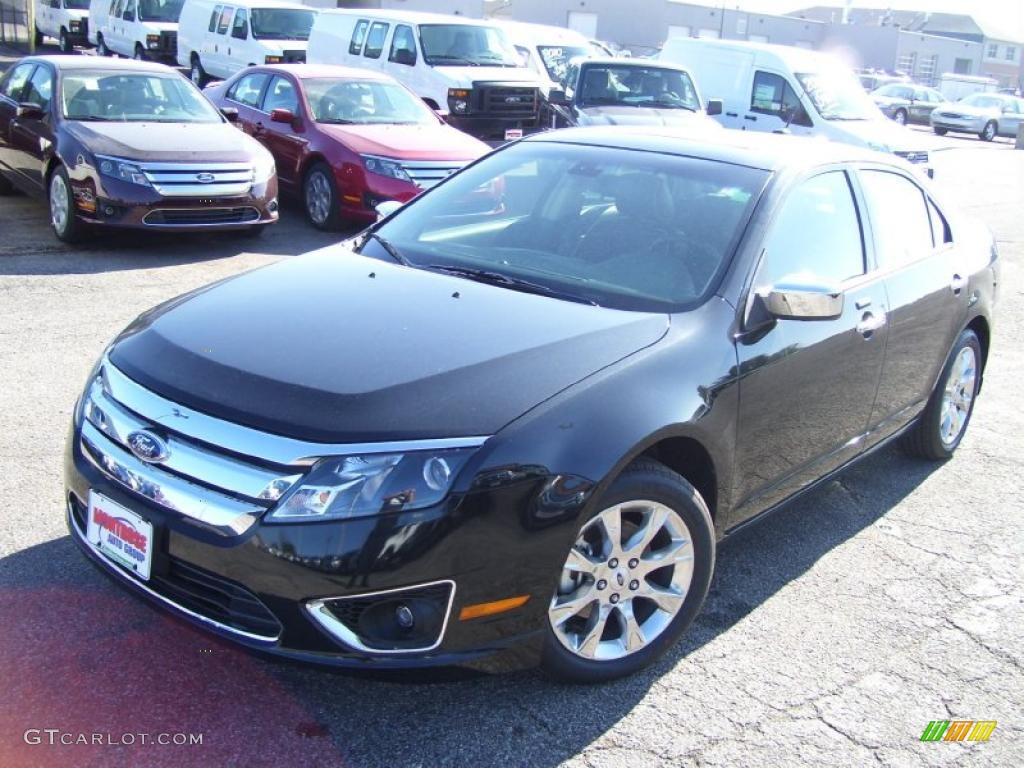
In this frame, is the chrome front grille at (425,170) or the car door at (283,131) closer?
the chrome front grille at (425,170)

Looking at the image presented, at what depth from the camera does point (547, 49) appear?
19.0 m

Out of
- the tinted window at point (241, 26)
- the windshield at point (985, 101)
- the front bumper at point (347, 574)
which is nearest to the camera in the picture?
the front bumper at point (347, 574)

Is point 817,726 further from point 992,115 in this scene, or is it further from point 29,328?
point 992,115

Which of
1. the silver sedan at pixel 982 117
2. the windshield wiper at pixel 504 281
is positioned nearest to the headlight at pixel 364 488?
the windshield wiper at pixel 504 281

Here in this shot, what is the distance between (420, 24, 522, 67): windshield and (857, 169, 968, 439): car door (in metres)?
11.1

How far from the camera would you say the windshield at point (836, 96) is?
1498cm

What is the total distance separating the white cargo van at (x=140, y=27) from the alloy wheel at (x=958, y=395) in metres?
21.0

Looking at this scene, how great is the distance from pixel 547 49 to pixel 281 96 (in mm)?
8663

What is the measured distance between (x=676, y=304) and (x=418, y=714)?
5.15 ft

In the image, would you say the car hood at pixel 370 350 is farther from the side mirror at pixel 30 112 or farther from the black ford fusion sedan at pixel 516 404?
the side mirror at pixel 30 112

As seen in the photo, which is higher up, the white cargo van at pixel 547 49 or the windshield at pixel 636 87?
the white cargo van at pixel 547 49

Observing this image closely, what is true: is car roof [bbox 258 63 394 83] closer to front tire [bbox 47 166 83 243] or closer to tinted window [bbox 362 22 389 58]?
front tire [bbox 47 166 83 243]

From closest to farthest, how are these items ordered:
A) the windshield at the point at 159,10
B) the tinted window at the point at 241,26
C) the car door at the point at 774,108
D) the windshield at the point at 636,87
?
the windshield at the point at 636,87, the car door at the point at 774,108, the tinted window at the point at 241,26, the windshield at the point at 159,10

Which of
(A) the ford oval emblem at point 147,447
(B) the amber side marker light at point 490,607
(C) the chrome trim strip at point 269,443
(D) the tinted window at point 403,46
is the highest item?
(D) the tinted window at point 403,46
